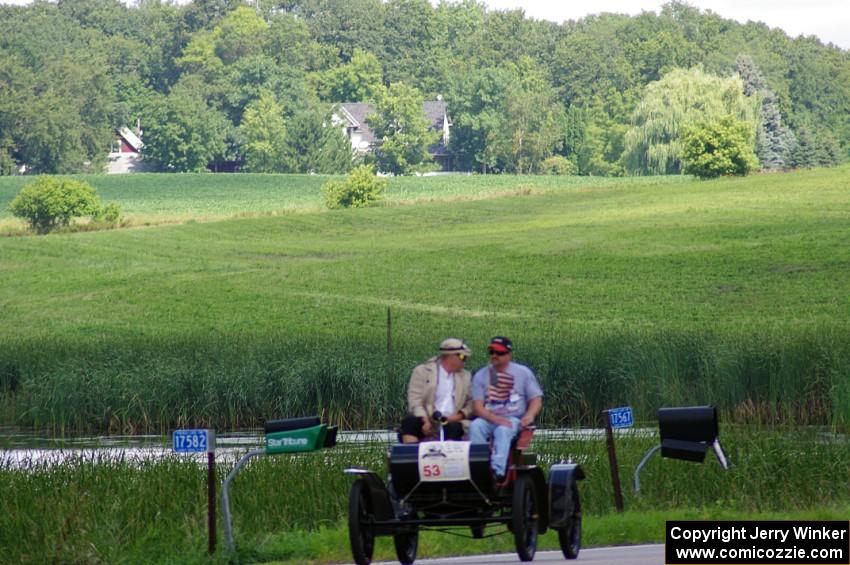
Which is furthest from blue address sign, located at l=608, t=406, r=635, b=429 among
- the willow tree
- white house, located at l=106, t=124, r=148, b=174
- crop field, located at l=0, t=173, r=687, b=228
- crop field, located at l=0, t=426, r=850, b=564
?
white house, located at l=106, t=124, r=148, b=174

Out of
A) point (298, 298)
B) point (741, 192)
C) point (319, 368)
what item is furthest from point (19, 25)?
point (319, 368)

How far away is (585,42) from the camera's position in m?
190

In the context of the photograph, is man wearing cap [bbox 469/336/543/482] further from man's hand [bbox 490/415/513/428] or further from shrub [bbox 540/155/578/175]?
shrub [bbox 540/155/578/175]

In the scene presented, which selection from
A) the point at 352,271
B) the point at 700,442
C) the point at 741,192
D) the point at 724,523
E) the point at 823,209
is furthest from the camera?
the point at 741,192

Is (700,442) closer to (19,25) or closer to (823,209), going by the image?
(823,209)

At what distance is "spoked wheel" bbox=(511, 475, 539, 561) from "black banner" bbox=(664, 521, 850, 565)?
1121mm

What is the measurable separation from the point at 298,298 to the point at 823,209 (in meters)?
28.1

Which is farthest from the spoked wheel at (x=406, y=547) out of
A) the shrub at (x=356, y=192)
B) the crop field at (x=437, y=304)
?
the shrub at (x=356, y=192)

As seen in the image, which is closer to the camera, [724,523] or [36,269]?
[724,523]

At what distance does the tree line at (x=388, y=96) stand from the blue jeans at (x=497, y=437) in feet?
305

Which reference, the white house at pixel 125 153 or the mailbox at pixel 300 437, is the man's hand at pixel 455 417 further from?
the white house at pixel 125 153

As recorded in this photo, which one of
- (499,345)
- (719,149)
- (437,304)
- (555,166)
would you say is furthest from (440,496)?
(555,166)

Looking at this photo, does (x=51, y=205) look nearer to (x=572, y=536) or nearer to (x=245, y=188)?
(x=245, y=188)

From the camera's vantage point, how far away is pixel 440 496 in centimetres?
1478
